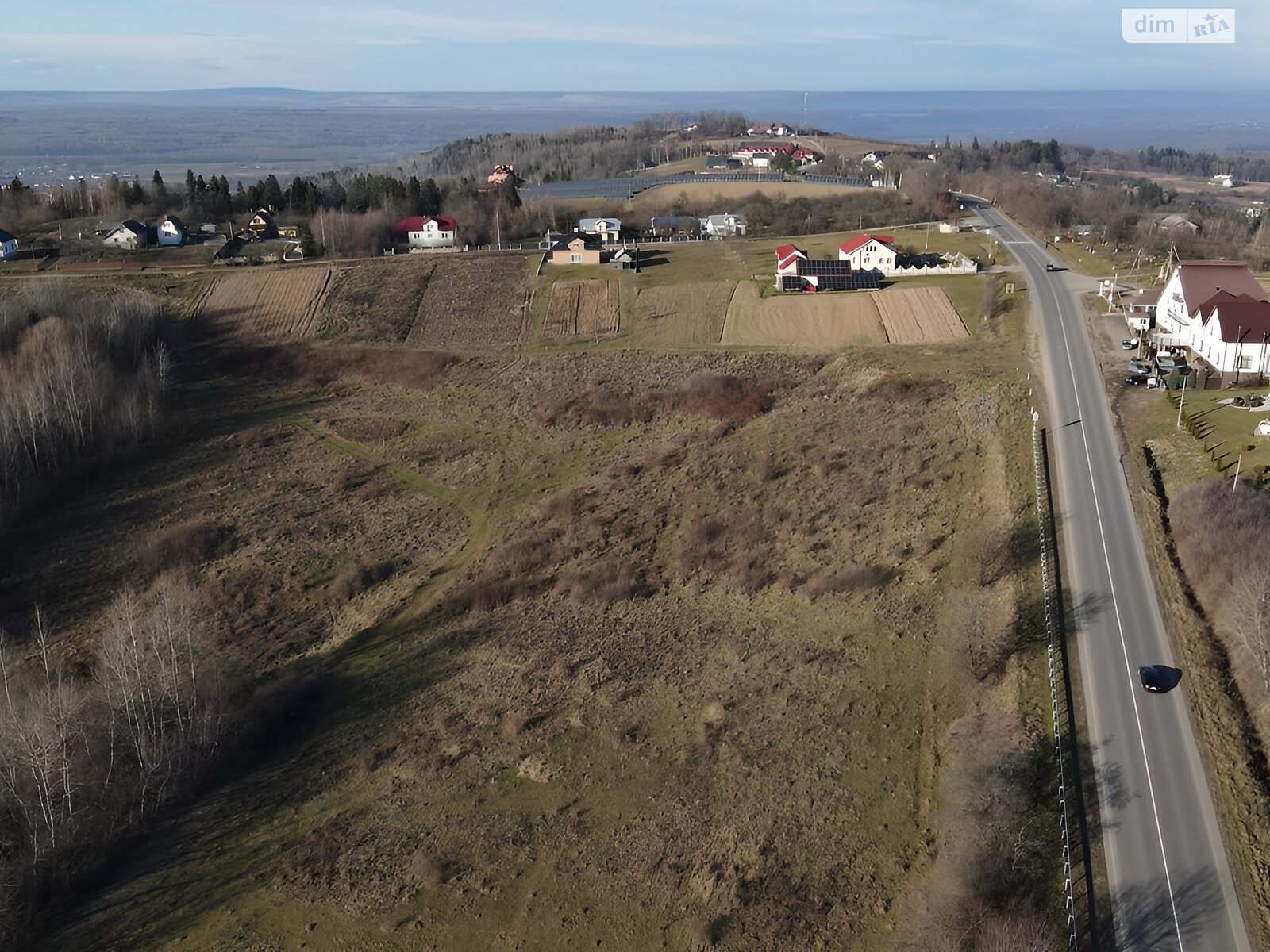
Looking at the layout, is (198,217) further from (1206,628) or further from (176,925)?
(1206,628)

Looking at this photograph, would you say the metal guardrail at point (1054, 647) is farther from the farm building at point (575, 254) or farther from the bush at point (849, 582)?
the farm building at point (575, 254)

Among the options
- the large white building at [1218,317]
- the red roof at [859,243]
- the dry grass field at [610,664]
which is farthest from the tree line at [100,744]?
the red roof at [859,243]

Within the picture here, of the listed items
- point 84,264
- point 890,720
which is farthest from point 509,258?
point 890,720

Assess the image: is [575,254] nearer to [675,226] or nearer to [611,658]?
[675,226]

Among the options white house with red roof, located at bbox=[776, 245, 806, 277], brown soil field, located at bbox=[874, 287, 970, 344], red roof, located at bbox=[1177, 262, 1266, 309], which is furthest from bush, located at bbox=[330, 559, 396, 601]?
red roof, located at bbox=[1177, 262, 1266, 309]

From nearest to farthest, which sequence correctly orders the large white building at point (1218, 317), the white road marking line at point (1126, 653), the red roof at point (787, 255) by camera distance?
the white road marking line at point (1126, 653) < the large white building at point (1218, 317) < the red roof at point (787, 255)

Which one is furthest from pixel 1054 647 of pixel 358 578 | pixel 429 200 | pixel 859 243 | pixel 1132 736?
pixel 429 200
